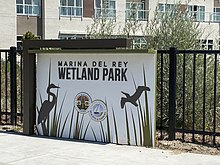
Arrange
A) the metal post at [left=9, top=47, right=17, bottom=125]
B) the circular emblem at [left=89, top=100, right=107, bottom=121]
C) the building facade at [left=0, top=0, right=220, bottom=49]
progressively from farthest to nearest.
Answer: the building facade at [left=0, top=0, right=220, bottom=49]
the metal post at [left=9, top=47, right=17, bottom=125]
the circular emblem at [left=89, top=100, right=107, bottom=121]

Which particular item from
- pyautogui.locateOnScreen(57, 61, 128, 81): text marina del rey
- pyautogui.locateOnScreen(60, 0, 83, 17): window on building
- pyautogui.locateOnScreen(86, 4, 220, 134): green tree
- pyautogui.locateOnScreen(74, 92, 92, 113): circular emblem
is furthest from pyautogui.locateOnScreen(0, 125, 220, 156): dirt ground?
pyautogui.locateOnScreen(60, 0, 83, 17): window on building

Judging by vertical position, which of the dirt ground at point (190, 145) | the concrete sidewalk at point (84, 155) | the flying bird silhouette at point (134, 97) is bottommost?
the concrete sidewalk at point (84, 155)

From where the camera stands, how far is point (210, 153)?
8625mm

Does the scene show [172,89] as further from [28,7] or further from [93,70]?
[28,7]

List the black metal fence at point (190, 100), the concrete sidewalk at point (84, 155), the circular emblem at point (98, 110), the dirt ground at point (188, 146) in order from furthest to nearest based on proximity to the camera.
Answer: the black metal fence at point (190, 100)
the circular emblem at point (98, 110)
the dirt ground at point (188, 146)
the concrete sidewalk at point (84, 155)

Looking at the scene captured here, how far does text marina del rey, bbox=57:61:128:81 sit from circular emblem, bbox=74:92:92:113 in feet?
1.18

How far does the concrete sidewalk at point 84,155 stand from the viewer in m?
7.93

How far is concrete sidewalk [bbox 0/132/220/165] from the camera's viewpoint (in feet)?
26.0

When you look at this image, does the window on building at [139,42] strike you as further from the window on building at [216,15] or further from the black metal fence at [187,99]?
the window on building at [216,15]

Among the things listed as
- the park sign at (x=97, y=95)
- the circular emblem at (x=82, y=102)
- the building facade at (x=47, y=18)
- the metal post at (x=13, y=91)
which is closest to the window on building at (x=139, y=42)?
the park sign at (x=97, y=95)

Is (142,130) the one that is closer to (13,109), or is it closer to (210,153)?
(210,153)

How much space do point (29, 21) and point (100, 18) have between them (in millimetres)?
27937

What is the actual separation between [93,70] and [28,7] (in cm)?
3256

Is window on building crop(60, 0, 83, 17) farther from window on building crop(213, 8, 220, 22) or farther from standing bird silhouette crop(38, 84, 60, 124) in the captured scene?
standing bird silhouette crop(38, 84, 60, 124)
